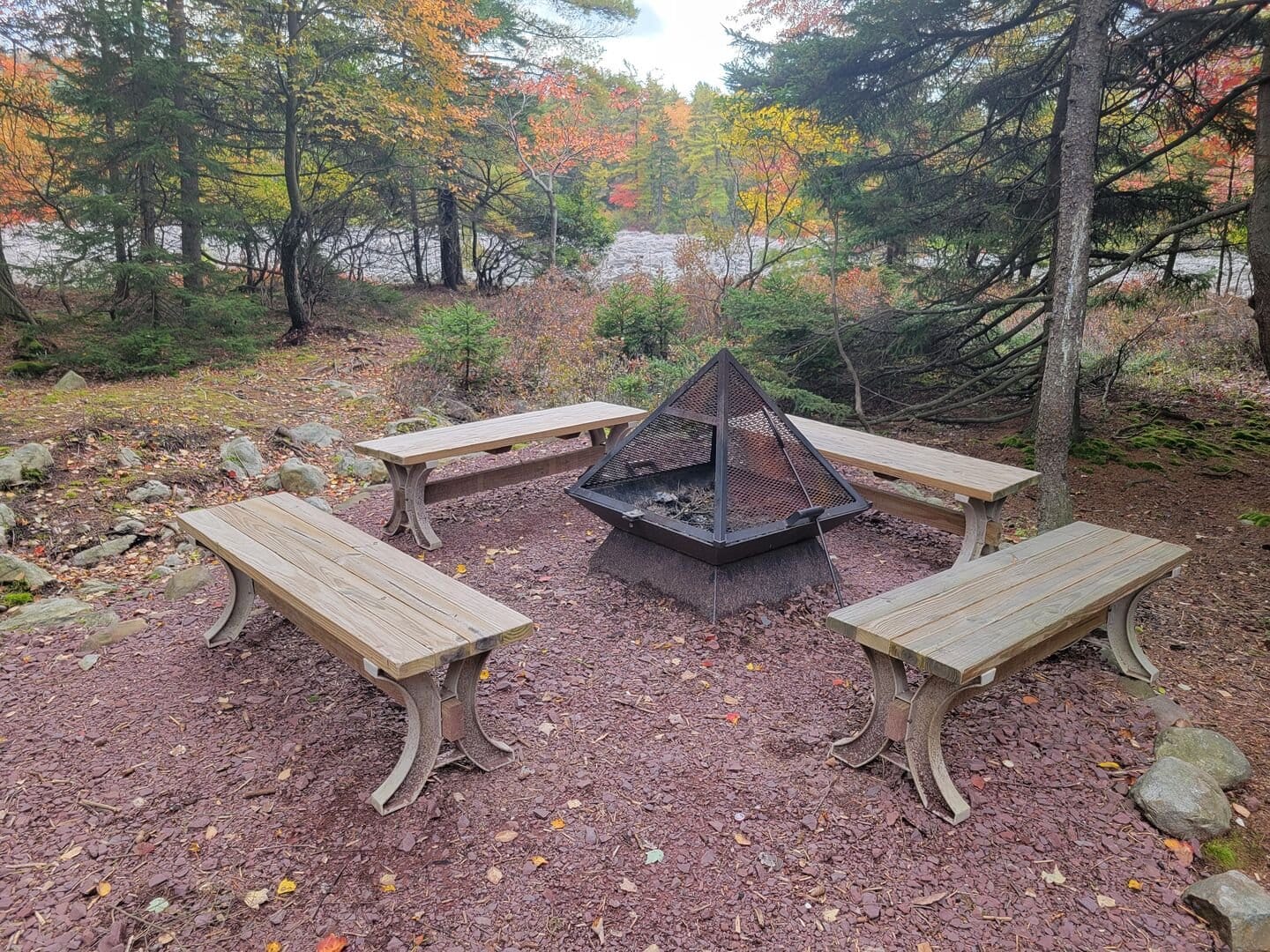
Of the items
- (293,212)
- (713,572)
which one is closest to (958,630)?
(713,572)

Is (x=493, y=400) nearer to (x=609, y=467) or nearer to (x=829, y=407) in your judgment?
(x=829, y=407)

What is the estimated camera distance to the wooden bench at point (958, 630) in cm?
231

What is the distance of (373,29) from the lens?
34.3 ft

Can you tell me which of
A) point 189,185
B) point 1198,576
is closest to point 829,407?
point 1198,576

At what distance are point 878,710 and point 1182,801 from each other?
0.98 meters

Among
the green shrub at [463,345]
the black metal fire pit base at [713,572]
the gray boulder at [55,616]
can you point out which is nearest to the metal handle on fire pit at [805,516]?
the black metal fire pit base at [713,572]

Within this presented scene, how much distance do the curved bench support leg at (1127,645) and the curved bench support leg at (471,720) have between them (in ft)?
8.83

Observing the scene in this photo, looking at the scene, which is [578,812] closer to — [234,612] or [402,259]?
[234,612]

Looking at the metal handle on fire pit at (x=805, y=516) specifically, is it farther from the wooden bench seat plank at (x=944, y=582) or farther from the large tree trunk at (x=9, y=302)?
the large tree trunk at (x=9, y=302)

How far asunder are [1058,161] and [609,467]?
473 cm

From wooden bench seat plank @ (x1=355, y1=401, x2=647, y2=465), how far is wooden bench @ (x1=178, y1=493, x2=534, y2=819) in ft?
3.95

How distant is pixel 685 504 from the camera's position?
4062 millimetres

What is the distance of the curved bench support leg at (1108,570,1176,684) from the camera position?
10.4 ft

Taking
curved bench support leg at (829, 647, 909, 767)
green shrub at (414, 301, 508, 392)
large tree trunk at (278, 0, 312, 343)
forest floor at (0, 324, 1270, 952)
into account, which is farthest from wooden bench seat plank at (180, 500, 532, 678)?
→ large tree trunk at (278, 0, 312, 343)
